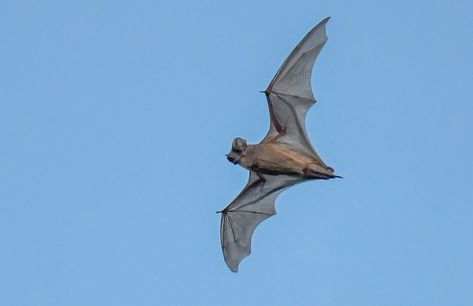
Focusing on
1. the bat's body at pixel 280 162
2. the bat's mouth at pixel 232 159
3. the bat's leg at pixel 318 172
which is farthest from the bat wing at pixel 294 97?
the bat's mouth at pixel 232 159

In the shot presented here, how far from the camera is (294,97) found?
140ft

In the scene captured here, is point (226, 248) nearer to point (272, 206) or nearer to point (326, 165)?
point (272, 206)

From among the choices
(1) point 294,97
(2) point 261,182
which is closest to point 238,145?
(1) point 294,97

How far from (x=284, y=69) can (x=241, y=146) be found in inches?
104

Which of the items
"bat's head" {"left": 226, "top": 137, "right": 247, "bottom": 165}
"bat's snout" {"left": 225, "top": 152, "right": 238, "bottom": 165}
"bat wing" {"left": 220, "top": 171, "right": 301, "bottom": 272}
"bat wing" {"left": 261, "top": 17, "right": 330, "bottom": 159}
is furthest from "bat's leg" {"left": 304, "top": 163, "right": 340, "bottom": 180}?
"bat wing" {"left": 220, "top": 171, "right": 301, "bottom": 272}

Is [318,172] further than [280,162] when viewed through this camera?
No

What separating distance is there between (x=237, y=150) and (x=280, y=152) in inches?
57.2

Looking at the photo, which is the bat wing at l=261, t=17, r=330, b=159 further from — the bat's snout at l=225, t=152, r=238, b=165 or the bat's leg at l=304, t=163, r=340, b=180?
the bat's snout at l=225, t=152, r=238, b=165

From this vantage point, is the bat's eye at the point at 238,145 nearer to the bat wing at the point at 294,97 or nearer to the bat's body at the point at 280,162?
the bat's body at the point at 280,162

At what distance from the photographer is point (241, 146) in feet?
136

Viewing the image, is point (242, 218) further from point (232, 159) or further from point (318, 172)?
point (318, 172)

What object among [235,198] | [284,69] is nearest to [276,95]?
[284,69]

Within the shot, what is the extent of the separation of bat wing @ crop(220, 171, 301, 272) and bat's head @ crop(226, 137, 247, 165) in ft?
8.90

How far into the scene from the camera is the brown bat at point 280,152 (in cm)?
4188
